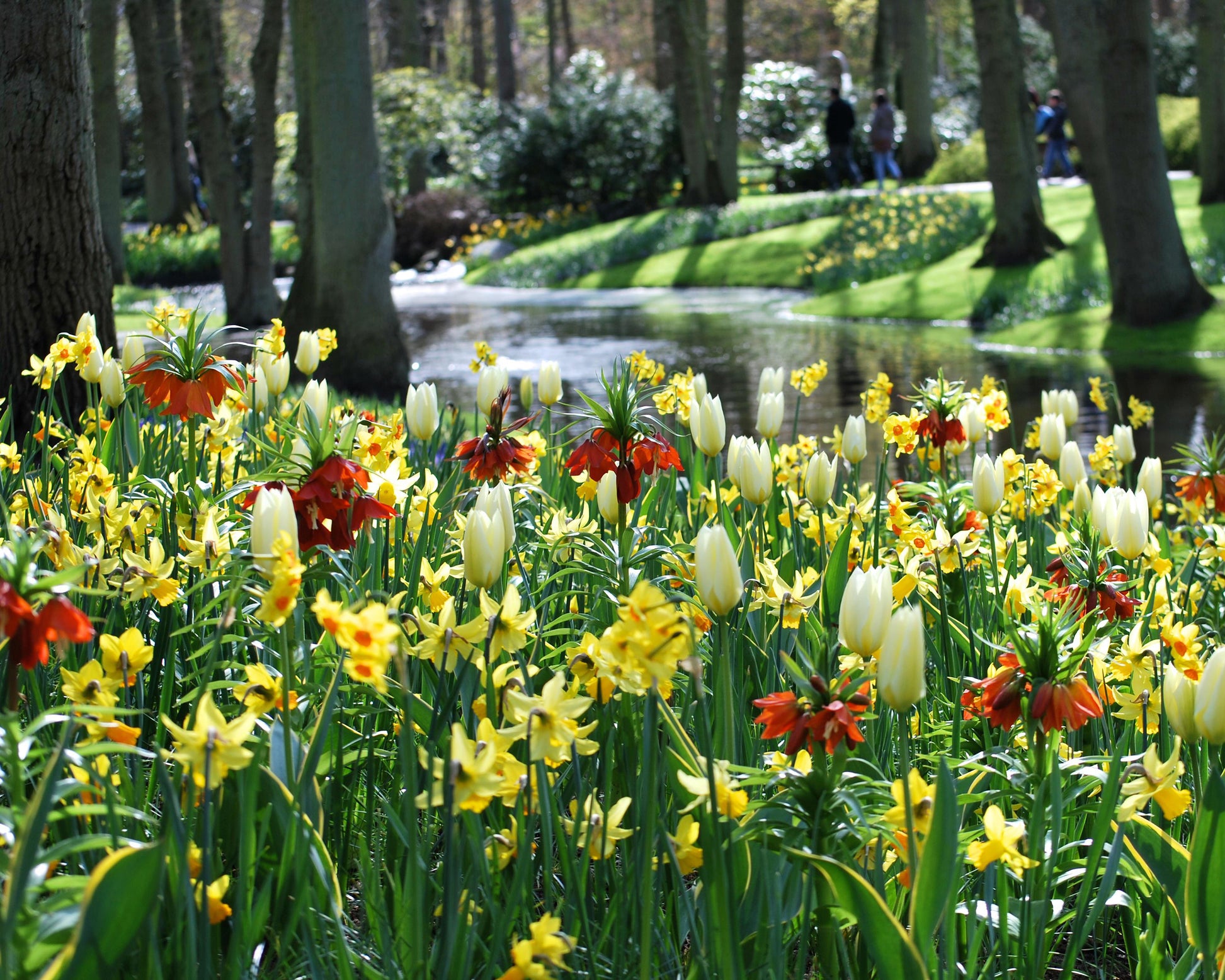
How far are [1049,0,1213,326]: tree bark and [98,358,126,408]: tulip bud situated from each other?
33.7 feet

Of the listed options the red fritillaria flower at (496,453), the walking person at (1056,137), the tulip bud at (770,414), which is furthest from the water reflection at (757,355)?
the walking person at (1056,137)

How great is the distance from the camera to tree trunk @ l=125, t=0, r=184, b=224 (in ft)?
63.7

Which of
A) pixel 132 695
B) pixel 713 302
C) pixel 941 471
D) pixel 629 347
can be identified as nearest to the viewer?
pixel 132 695

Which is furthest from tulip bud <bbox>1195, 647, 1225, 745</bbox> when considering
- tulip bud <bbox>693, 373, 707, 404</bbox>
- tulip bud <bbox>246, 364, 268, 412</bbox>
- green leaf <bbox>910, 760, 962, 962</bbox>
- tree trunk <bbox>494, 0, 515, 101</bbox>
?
tree trunk <bbox>494, 0, 515, 101</bbox>

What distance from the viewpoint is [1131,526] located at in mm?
2352

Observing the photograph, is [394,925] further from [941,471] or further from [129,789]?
[941,471]

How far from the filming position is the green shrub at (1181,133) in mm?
21391

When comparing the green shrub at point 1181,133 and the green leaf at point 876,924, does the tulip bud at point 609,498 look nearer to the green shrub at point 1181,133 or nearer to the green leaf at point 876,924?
the green leaf at point 876,924

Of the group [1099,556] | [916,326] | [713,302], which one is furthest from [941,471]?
[713,302]

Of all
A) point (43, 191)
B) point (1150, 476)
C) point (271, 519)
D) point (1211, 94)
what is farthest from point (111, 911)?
point (1211, 94)

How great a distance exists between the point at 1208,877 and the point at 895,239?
17.1m

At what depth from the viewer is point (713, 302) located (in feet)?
59.2

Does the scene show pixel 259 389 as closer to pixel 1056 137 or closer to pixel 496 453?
pixel 496 453

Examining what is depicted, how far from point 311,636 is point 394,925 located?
0.74 meters
